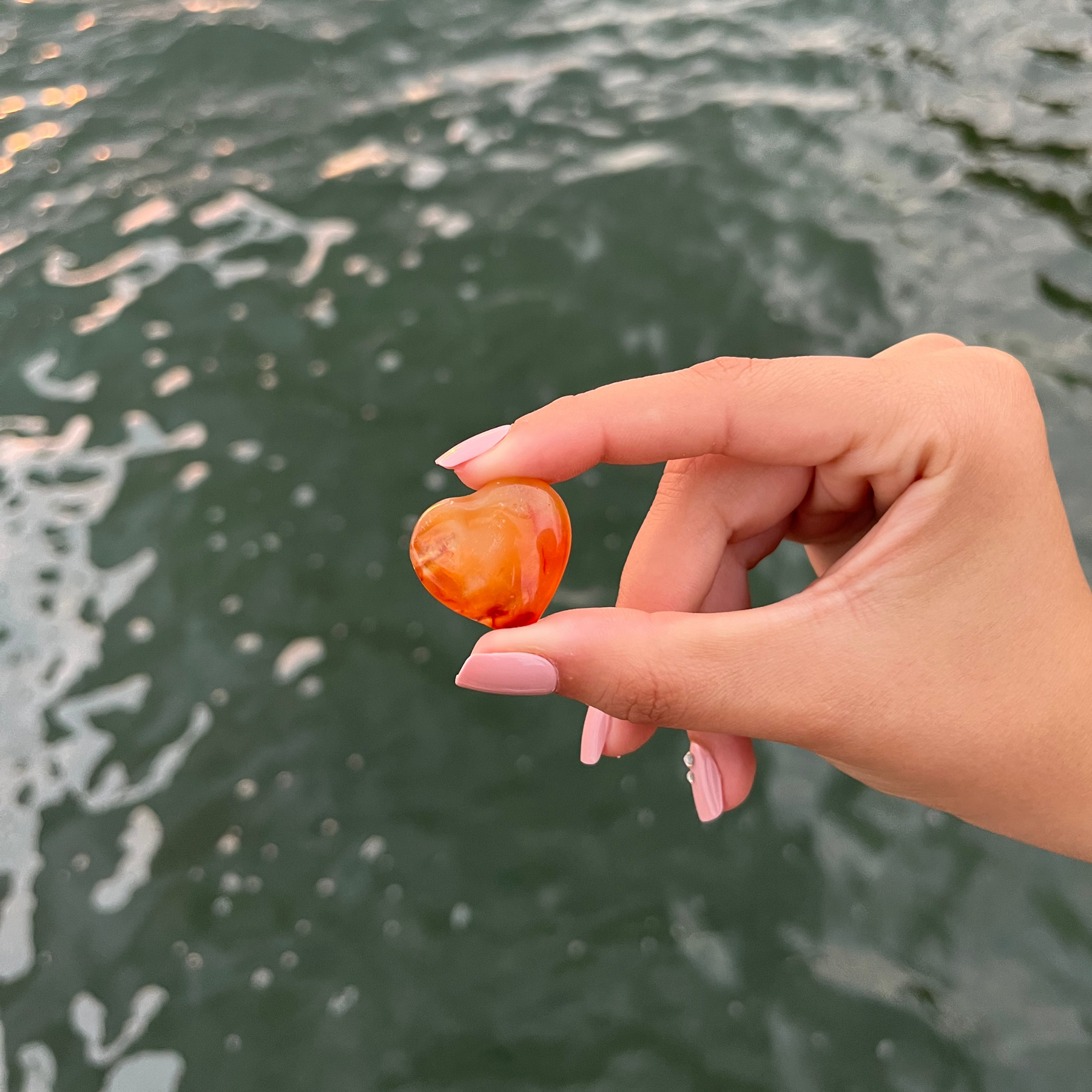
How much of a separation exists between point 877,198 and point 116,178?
10.7ft

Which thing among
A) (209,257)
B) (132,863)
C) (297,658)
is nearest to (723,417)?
(297,658)

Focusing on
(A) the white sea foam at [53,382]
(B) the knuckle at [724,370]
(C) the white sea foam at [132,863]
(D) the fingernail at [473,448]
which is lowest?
(C) the white sea foam at [132,863]

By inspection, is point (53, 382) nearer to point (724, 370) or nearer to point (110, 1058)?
point (110, 1058)

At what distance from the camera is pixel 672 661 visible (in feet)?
4.77

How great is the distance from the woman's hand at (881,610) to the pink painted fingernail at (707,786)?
0.30 m

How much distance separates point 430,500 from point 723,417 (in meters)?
1.50

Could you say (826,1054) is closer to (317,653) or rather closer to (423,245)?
(317,653)

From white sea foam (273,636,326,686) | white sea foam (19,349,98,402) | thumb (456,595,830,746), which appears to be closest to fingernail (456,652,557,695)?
thumb (456,595,830,746)

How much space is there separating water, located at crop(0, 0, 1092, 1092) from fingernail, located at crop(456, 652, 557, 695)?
3.33 ft

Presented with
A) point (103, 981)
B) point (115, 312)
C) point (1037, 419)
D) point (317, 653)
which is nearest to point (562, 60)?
point (115, 312)

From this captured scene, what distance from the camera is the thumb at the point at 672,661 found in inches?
56.8

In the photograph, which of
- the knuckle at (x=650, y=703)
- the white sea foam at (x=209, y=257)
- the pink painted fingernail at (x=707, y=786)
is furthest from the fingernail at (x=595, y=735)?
the white sea foam at (x=209, y=257)

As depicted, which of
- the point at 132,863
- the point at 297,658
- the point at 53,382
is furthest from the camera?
the point at 53,382

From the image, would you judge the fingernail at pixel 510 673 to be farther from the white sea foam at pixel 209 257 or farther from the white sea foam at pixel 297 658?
the white sea foam at pixel 209 257
